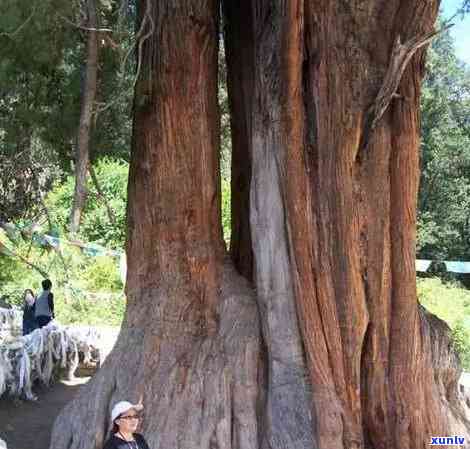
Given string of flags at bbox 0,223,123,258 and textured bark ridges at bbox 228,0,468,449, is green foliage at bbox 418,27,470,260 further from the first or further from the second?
textured bark ridges at bbox 228,0,468,449

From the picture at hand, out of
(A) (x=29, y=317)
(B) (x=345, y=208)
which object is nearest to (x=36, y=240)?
(A) (x=29, y=317)

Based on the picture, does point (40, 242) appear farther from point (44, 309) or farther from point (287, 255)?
point (287, 255)

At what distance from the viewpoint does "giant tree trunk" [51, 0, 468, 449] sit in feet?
17.5

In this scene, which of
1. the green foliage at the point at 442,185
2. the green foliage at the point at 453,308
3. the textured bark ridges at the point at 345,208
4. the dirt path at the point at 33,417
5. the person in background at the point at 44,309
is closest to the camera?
the textured bark ridges at the point at 345,208

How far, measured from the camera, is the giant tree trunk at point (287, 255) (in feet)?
17.5

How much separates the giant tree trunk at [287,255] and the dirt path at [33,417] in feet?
3.86

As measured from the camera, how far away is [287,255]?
548 centimetres

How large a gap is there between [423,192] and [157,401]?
2343 centimetres

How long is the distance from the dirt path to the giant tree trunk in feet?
3.86

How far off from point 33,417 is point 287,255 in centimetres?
398

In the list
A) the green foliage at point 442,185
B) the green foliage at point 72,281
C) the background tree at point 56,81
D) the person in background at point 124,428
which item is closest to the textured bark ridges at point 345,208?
the person in background at point 124,428

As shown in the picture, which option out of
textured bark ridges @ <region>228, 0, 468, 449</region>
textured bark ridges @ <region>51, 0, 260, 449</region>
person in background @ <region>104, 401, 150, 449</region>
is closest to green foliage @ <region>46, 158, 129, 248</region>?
textured bark ridges @ <region>51, 0, 260, 449</region>

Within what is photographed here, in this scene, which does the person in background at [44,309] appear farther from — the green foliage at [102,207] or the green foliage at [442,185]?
the green foliage at [442,185]

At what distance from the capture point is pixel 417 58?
5598 mm
